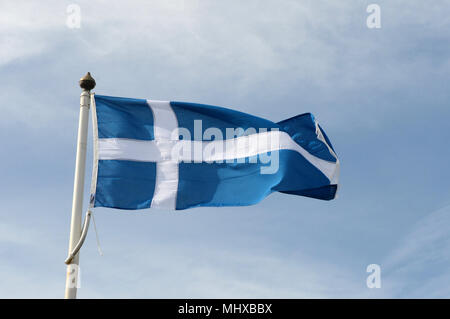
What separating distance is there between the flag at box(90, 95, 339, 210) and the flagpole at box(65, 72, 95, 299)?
0.85 metres

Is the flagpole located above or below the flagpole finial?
below

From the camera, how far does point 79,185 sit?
13.7 metres

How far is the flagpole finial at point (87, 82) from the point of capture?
1471 cm

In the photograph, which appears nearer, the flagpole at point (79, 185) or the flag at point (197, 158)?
the flagpole at point (79, 185)

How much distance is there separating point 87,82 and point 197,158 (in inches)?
126

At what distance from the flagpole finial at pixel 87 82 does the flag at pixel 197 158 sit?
2.80 feet

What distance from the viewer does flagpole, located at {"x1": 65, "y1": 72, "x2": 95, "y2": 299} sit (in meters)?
12.9

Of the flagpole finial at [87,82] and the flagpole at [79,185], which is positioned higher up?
the flagpole finial at [87,82]

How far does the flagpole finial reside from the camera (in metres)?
14.7

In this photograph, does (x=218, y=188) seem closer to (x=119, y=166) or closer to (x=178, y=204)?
(x=178, y=204)

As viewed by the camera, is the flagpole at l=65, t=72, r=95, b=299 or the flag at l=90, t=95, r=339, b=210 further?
the flag at l=90, t=95, r=339, b=210

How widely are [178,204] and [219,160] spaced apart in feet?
5.40

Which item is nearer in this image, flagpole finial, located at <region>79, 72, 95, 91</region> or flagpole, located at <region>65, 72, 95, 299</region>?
flagpole, located at <region>65, 72, 95, 299</region>

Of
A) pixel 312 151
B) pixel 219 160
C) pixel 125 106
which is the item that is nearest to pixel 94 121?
pixel 125 106
